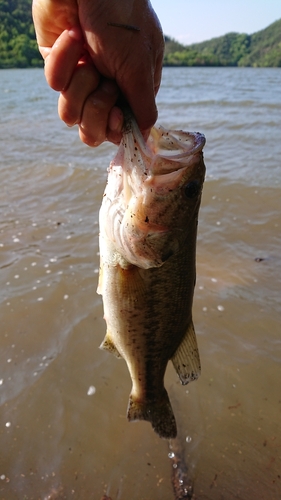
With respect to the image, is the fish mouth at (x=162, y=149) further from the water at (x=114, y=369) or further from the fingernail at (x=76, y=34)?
the water at (x=114, y=369)

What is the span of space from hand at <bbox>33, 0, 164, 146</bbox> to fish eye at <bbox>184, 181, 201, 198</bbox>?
0.35 meters

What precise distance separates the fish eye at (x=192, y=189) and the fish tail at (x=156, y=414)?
1.44 metres

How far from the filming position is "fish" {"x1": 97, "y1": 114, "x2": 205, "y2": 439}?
2.02 meters

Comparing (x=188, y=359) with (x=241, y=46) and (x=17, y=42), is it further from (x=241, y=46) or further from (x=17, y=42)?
(x=241, y=46)

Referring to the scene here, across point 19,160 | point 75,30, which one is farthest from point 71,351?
point 19,160

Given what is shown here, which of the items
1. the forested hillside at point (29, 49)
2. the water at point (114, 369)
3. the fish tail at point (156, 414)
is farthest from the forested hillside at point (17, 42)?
the fish tail at point (156, 414)

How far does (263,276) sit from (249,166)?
15.9 feet

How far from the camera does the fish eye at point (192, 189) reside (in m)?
2.09

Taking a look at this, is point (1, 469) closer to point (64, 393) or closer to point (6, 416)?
point (6, 416)

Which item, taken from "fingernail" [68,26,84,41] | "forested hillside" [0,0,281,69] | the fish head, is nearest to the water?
the fish head

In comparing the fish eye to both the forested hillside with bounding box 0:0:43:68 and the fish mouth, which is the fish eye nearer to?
the fish mouth

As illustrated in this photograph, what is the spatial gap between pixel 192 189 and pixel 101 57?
2.55 feet

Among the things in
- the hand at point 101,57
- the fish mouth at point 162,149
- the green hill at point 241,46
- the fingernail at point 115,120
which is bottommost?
the green hill at point 241,46

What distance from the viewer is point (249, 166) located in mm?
9234
